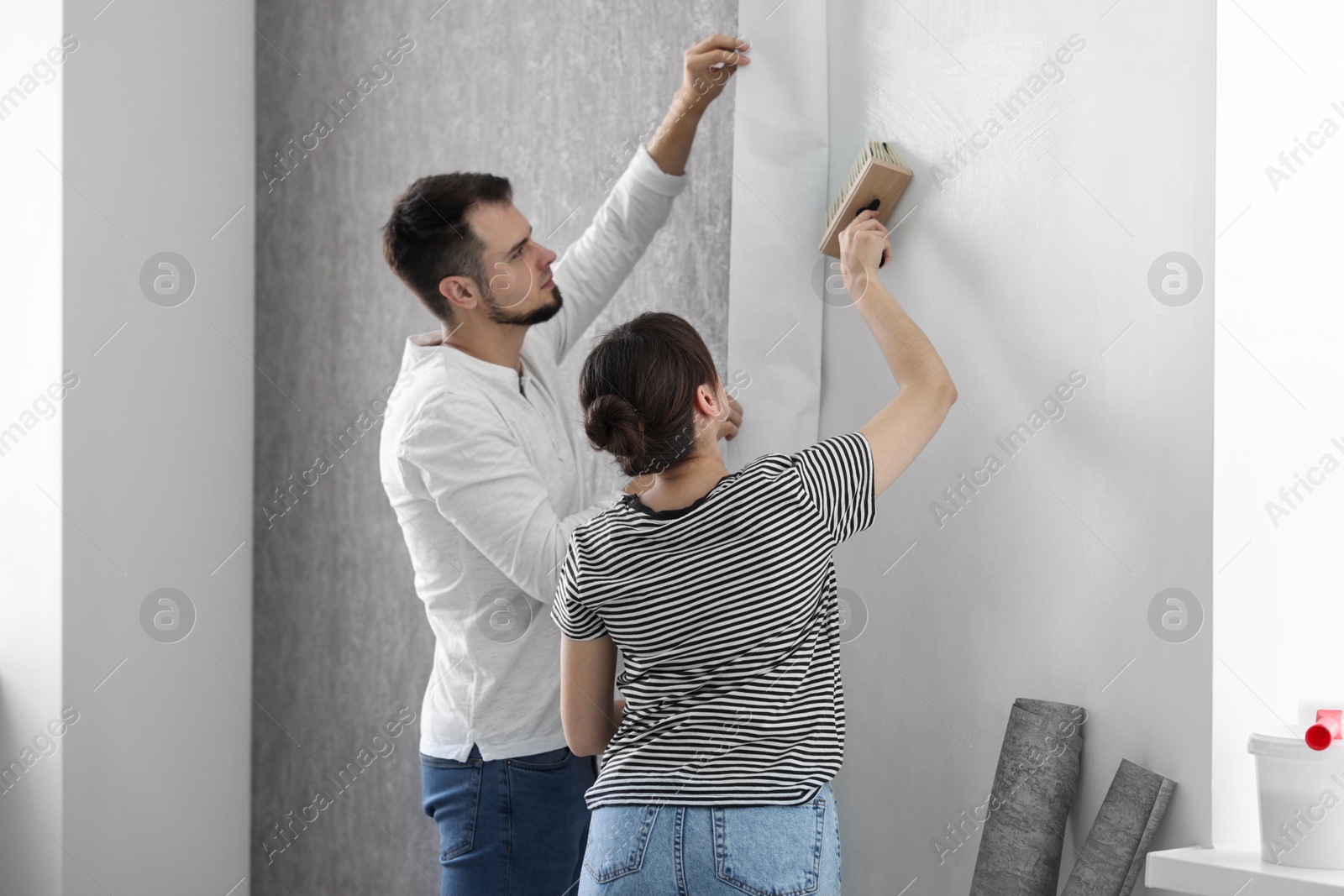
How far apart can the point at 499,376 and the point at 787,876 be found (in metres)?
0.75

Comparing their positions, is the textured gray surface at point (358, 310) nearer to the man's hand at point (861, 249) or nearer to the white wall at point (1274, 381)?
the man's hand at point (861, 249)

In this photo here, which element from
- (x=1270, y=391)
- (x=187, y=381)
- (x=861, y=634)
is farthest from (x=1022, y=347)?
(x=187, y=381)

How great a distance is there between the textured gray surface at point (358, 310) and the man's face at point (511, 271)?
28 cm

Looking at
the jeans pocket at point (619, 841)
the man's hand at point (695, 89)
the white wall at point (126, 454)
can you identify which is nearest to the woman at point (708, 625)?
the jeans pocket at point (619, 841)

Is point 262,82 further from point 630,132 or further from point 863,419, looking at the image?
point 863,419

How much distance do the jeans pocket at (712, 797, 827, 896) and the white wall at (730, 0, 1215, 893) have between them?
1.02 feet

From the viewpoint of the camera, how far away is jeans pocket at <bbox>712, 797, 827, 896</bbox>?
0.98m

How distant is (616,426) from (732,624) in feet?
0.70

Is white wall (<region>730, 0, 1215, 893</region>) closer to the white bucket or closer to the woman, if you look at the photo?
the white bucket

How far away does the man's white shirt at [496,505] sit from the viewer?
134 centimetres

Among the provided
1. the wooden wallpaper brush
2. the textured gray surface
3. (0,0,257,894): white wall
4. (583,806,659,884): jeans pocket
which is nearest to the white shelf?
(583,806,659,884): jeans pocket

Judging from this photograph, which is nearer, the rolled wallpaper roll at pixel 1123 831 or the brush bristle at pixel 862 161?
the rolled wallpaper roll at pixel 1123 831

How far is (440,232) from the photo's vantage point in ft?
4.87

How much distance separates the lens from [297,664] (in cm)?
230
